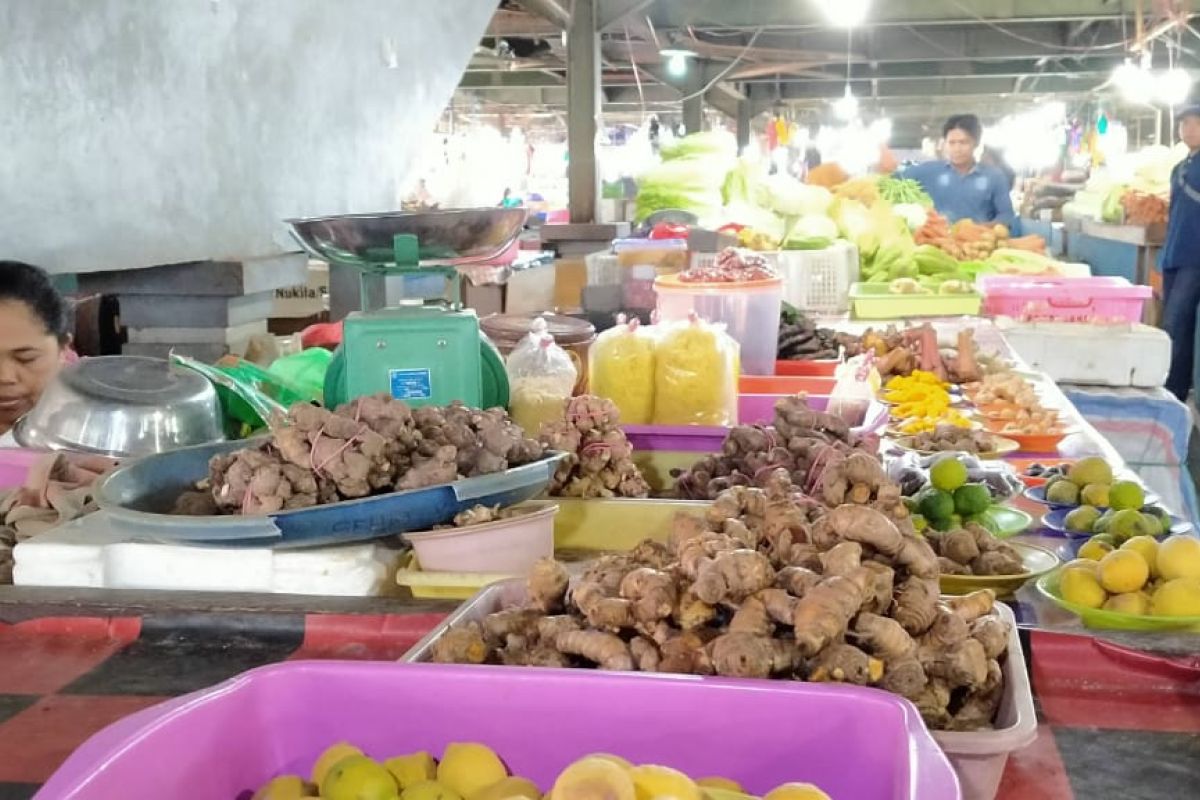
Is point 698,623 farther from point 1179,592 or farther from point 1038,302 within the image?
point 1038,302

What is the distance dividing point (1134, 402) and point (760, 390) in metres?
1.81

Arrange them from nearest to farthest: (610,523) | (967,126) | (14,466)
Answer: (610,523), (14,466), (967,126)

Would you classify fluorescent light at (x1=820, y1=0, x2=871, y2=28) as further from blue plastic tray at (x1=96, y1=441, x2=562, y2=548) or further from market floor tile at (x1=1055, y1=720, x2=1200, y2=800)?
market floor tile at (x1=1055, y1=720, x2=1200, y2=800)

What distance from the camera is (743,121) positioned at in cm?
1691

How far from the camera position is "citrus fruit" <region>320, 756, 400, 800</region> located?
2.91 ft

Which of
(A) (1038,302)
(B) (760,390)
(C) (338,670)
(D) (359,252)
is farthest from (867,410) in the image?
(A) (1038,302)

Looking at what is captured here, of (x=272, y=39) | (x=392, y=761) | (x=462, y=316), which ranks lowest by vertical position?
(x=392, y=761)

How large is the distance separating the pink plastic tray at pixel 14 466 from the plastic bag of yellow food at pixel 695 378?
4.43 feet

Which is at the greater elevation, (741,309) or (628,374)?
(741,309)

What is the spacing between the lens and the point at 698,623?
3.68ft

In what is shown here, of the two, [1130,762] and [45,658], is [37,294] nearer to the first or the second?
[45,658]

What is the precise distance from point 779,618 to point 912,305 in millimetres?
4607

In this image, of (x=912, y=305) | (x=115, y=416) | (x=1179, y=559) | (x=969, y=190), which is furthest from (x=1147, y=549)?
(x=969, y=190)

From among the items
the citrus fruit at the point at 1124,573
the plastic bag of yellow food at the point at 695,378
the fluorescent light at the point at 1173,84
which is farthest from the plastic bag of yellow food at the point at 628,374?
the fluorescent light at the point at 1173,84
